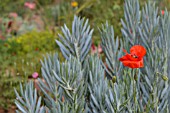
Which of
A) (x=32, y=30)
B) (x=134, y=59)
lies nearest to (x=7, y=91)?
(x=32, y=30)

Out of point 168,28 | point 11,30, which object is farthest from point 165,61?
point 11,30

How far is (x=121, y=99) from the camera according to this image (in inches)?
88.4

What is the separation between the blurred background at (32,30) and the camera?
16.9 feet

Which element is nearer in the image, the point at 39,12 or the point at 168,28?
the point at 168,28

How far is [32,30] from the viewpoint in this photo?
718 centimetres

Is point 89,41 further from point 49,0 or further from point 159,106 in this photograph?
point 49,0

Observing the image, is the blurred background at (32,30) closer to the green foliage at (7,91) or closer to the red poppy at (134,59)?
the green foliage at (7,91)

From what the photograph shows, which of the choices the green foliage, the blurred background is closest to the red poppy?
the blurred background

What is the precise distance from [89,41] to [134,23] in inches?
15.8

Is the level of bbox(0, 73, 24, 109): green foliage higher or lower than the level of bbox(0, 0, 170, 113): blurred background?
lower

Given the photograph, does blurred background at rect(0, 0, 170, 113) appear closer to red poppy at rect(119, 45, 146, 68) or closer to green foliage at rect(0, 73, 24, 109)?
green foliage at rect(0, 73, 24, 109)

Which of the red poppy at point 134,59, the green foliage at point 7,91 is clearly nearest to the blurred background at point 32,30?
the green foliage at point 7,91

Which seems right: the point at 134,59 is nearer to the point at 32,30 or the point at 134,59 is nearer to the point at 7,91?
the point at 7,91

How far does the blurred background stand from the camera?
203 inches
